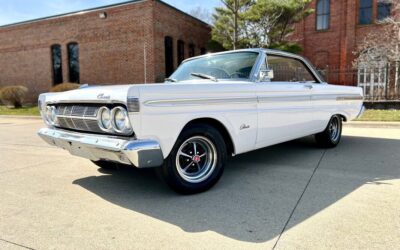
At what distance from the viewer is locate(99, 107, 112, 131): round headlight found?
10.5ft

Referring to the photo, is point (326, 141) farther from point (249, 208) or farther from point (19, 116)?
point (19, 116)

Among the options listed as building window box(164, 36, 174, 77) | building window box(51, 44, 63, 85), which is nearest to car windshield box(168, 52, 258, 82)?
building window box(164, 36, 174, 77)

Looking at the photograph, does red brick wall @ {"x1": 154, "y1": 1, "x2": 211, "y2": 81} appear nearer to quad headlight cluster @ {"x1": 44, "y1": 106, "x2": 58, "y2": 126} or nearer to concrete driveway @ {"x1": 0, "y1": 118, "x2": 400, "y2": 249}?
concrete driveway @ {"x1": 0, "y1": 118, "x2": 400, "y2": 249}

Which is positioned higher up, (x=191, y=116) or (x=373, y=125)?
(x=191, y=116)

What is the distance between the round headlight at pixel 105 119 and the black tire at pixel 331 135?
4130 mm

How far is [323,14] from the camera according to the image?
874 inches

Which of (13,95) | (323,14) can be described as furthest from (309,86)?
(323,14)

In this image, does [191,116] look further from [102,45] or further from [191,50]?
[191,50]

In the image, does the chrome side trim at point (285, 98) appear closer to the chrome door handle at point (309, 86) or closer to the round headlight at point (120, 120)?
the chrome door handle at point (309, 86)

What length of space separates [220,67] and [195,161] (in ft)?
5.11

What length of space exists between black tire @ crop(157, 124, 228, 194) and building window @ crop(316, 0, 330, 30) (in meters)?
21.3

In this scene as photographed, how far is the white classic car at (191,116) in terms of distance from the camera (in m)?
3.04

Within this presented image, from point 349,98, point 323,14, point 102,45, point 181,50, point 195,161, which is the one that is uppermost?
point 323,14

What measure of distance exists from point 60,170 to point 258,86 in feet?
10.1
